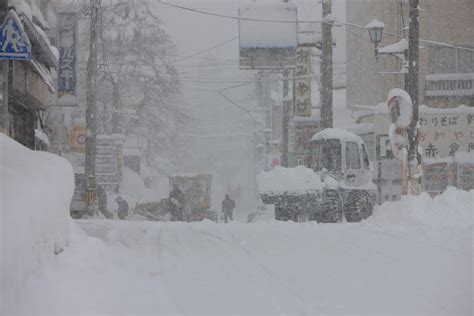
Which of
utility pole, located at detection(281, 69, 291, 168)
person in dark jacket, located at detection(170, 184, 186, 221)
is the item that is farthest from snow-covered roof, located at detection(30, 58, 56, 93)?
utility pole, located at detection(281, 69, 291, 168)

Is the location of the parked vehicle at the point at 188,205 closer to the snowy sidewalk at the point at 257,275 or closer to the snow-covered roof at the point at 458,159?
the snow-covered roof at the point at 458,159

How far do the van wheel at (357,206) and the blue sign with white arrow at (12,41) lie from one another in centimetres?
1270

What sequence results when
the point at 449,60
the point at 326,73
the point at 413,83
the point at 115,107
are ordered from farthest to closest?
1. the point at 115,107
2. the point at 449,60
3. the point at 326,73
4. the point at 413,83

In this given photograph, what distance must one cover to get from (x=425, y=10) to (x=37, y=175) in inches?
1100

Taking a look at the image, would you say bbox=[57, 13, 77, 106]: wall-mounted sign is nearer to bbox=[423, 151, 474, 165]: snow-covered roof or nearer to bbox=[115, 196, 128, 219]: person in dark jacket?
bbox=[115, 196, 128, 219]: person in dark jacket

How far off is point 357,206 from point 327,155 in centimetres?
198

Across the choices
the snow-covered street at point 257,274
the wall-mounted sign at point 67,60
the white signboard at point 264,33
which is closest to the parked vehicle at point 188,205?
the white signboard at point 264,33

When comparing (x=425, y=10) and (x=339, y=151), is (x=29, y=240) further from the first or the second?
(x=425, y=10)

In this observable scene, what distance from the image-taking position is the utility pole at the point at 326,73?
25969 mm

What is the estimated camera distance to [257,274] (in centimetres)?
835

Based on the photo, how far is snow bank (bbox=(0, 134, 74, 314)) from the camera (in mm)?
5473

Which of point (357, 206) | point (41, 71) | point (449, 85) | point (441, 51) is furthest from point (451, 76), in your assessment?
point (41, 71)

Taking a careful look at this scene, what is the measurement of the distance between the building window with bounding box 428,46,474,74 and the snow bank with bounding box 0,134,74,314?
86.0 feet

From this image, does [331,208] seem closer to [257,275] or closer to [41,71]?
[41,71]
